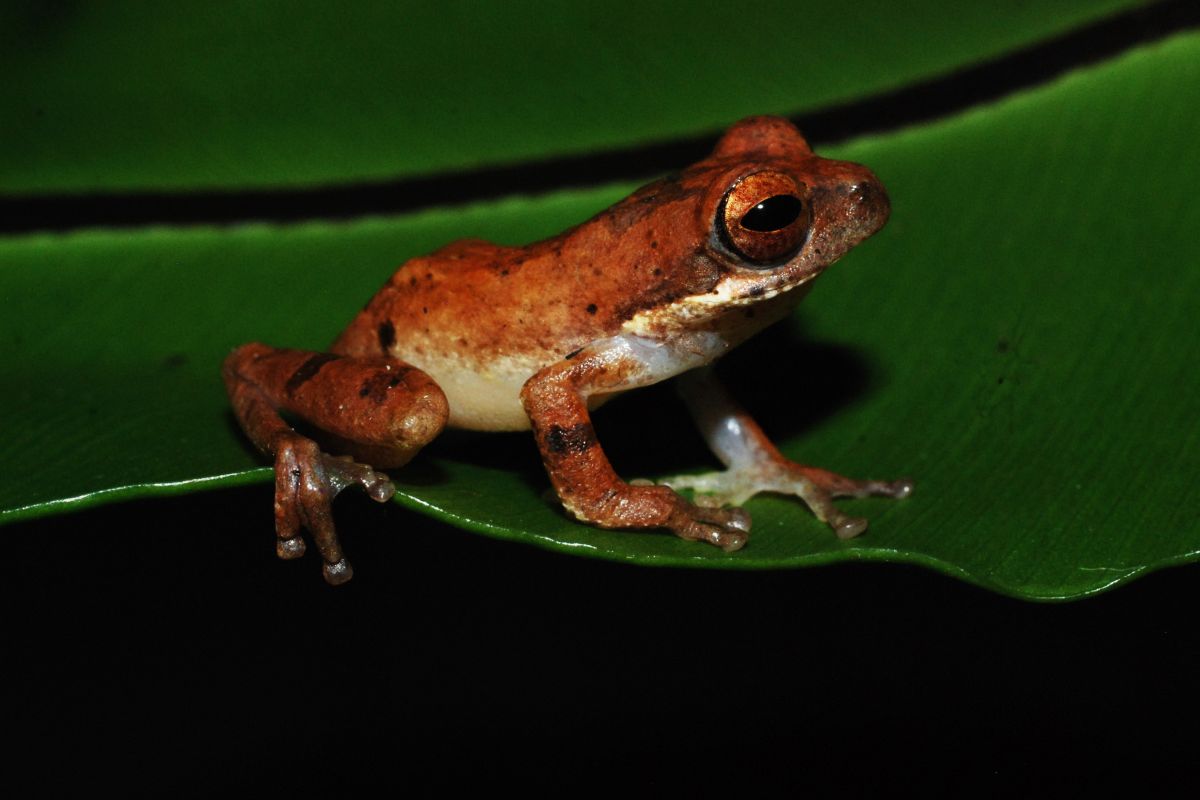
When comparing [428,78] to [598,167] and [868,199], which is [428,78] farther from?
[868,199]

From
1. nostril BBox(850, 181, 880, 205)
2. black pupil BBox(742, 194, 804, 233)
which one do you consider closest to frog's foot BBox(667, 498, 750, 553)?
black pupil BBox(742, 194, 804, 233)

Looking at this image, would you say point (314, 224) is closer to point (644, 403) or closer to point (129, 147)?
point (129, 147)

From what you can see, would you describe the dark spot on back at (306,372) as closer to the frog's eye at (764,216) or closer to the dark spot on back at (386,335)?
the dark spot on back at (386,335)

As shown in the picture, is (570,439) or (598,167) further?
(598,167)

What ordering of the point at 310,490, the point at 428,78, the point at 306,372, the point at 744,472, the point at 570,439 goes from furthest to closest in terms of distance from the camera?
the point at 428,78
the point at 744,472
the point at 306,372
the point at 570,439
the point at 310,490

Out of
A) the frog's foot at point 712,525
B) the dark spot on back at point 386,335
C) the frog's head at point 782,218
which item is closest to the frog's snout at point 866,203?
the frog's head at point 782,218

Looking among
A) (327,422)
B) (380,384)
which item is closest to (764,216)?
(380,384)
